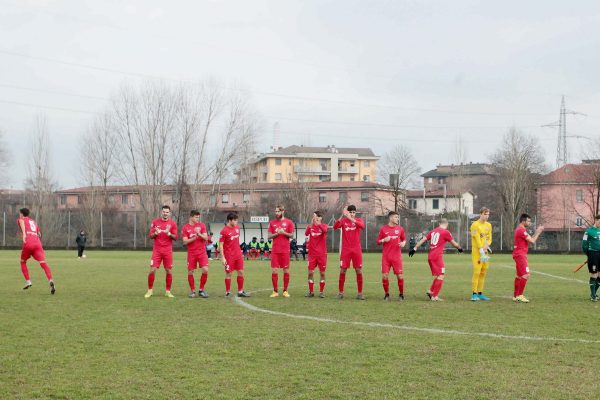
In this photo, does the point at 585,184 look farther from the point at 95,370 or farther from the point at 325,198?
the point at 95,370

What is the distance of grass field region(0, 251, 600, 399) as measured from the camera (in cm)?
762

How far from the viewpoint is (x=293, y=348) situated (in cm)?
1004

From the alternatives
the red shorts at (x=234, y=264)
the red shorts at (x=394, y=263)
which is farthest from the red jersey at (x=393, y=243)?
the red shorts at (x=234, y=264)

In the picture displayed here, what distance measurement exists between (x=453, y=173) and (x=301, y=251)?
165 ft

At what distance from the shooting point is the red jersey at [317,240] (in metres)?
17.7

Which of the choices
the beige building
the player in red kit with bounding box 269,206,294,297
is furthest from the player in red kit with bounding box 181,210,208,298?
the beige building

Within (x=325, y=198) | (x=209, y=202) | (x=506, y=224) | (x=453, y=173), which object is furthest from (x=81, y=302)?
(x=325, y=198)

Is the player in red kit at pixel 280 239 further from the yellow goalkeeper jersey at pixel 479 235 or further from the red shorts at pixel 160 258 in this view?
the yellow goalkeeper jersey at pixel 479 235

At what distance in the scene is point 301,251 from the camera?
46094 mm

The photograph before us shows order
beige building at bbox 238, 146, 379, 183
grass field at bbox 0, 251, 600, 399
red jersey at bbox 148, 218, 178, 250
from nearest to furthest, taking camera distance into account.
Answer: grass field at bbox 0, 251, 600, 399, red jersey at bbox 148, 218, 178, 250, beige building at bbox 238, 146, 379, 183

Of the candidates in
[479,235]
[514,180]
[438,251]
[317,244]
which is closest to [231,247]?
[317,244]

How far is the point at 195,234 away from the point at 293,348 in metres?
7.87

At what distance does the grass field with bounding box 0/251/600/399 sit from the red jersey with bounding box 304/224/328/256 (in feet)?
3.87

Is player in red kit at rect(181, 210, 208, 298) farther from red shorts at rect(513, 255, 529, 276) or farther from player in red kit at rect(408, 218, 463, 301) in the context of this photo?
Answer: red shorts at rect(513, 255, 529, 276)
